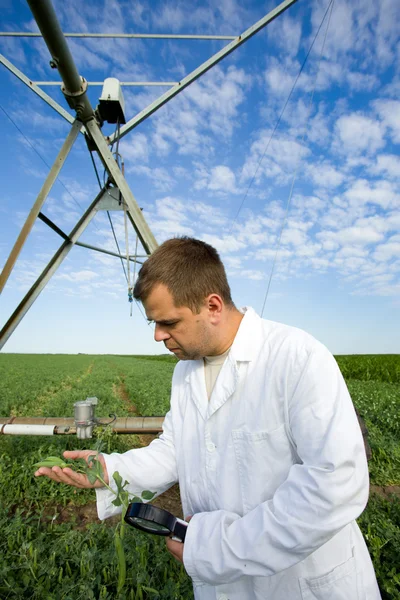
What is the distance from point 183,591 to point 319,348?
1.76 meters

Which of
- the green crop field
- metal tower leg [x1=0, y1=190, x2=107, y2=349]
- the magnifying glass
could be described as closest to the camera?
the magnifying glass

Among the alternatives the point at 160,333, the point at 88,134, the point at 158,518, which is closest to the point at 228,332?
the point at 160,333

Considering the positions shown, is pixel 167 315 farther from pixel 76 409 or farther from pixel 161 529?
pixel 76 409

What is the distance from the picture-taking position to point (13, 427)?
10.8 feet

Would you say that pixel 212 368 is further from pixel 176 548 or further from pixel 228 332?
pixel 176 548

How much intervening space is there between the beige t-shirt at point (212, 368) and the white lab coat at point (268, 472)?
0.06 m

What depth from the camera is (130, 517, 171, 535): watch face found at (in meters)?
1.36

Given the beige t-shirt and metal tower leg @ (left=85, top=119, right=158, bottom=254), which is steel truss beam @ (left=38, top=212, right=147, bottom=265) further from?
the beige t-shirt

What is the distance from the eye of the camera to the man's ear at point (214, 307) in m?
1.63

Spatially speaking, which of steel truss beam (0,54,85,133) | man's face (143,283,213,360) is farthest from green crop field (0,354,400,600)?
steel truss beam (0,54,85,133)

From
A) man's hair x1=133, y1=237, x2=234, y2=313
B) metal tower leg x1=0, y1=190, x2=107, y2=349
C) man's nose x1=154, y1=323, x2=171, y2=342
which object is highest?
metal tower leg x1=0, y1=190, x2=107, y2=349

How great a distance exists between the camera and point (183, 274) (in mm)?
1577

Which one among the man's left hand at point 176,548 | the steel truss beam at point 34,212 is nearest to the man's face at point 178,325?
the man's left hand at point 176,548

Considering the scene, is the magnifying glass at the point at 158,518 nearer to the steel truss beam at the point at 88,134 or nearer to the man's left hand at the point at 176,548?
the man's left hand at the point at 176,548
